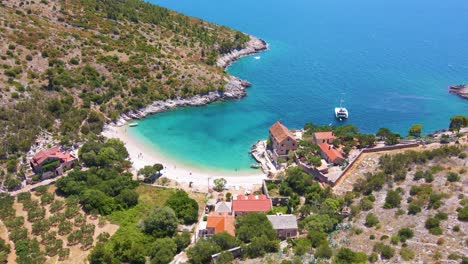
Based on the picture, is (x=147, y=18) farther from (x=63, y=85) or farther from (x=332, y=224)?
(x=332, y=224)

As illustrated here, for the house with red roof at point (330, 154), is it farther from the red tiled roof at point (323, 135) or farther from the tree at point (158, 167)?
the tree at point (158, 167)


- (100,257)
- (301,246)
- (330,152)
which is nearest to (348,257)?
(301,246)

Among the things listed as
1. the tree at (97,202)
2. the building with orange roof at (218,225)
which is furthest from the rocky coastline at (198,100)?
the building with orange roof at (218,225)

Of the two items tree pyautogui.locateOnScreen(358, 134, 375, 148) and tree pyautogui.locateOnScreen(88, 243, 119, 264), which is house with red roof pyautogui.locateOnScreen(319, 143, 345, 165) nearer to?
tree pyautogui.locateOnScreen(358, 134, 375, 148)

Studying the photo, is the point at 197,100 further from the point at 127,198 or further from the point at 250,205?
the point at 250,205

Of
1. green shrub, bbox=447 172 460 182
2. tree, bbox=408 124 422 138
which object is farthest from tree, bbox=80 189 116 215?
tree, bbox=408 124 422 138

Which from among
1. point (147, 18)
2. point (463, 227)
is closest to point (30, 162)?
point (463, 227)
